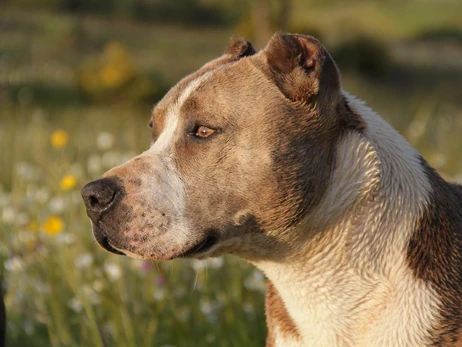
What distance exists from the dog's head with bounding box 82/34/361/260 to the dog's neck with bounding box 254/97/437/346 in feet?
0.26

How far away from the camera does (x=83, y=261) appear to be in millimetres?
4340

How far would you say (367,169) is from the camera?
290 centimetres

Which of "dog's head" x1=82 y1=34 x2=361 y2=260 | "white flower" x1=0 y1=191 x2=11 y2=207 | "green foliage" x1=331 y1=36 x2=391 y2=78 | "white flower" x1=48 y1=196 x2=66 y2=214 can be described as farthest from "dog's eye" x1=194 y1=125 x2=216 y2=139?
"green foliage" x1=331 y1=36 x2=391 y2=78

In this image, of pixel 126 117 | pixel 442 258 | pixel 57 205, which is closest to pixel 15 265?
pixel 57 205

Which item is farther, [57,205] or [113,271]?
[57,205]

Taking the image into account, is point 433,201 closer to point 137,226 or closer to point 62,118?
point 137,226

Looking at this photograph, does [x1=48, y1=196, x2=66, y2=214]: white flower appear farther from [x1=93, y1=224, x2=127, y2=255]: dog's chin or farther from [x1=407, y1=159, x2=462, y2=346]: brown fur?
[x1=407, y1=159, x2=462, y2=346]: brown fur

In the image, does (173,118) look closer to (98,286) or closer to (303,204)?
(303,204)

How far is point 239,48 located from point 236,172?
0.89 metres

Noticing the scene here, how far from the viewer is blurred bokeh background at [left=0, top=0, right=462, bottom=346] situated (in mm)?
4277

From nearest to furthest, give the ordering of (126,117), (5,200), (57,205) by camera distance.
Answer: (57,205) < (5,200) < (126,117)

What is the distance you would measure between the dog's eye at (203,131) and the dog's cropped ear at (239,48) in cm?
65

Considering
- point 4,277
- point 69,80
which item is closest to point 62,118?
point 69,80

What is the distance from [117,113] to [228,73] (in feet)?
37.6
